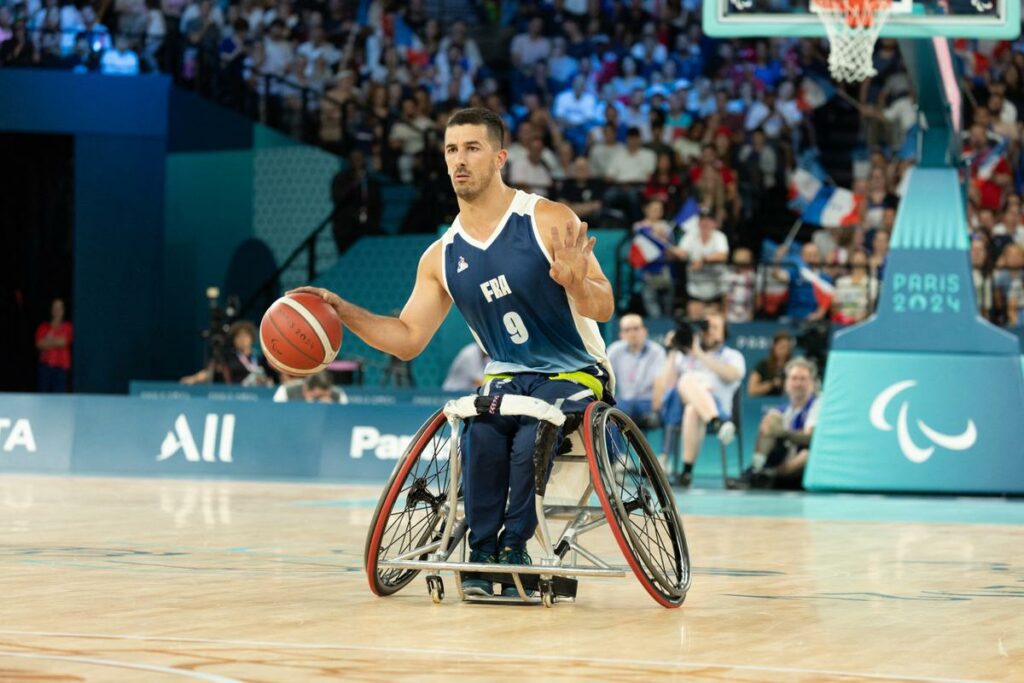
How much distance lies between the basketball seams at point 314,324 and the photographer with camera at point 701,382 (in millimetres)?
8369

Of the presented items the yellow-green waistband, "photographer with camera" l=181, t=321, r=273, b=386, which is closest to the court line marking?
the yellow-green waistband

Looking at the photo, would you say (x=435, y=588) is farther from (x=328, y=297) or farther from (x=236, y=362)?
(x=236, y=362)

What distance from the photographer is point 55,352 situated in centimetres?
2212

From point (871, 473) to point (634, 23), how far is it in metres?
10.1

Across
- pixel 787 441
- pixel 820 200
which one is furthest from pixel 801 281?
pixel 787 441

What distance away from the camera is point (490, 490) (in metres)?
6.67

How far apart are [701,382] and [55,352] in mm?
10257

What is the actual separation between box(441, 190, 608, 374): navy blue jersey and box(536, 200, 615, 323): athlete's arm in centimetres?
10

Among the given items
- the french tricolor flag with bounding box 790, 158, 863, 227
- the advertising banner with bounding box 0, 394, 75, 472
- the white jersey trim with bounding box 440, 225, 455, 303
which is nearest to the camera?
the white jersey trim with bounding box 440, 225, 455, 303

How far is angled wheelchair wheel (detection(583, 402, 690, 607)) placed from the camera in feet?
21.0

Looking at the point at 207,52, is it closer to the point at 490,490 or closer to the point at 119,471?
the point at 119,471

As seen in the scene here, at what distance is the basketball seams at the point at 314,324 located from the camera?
6578 millimetres

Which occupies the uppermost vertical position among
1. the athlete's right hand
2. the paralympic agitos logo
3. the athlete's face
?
the athlete's face

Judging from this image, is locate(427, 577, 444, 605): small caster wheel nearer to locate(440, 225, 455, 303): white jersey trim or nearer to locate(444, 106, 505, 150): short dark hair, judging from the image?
locate(440, 225, 455, 303): white jersey trim
